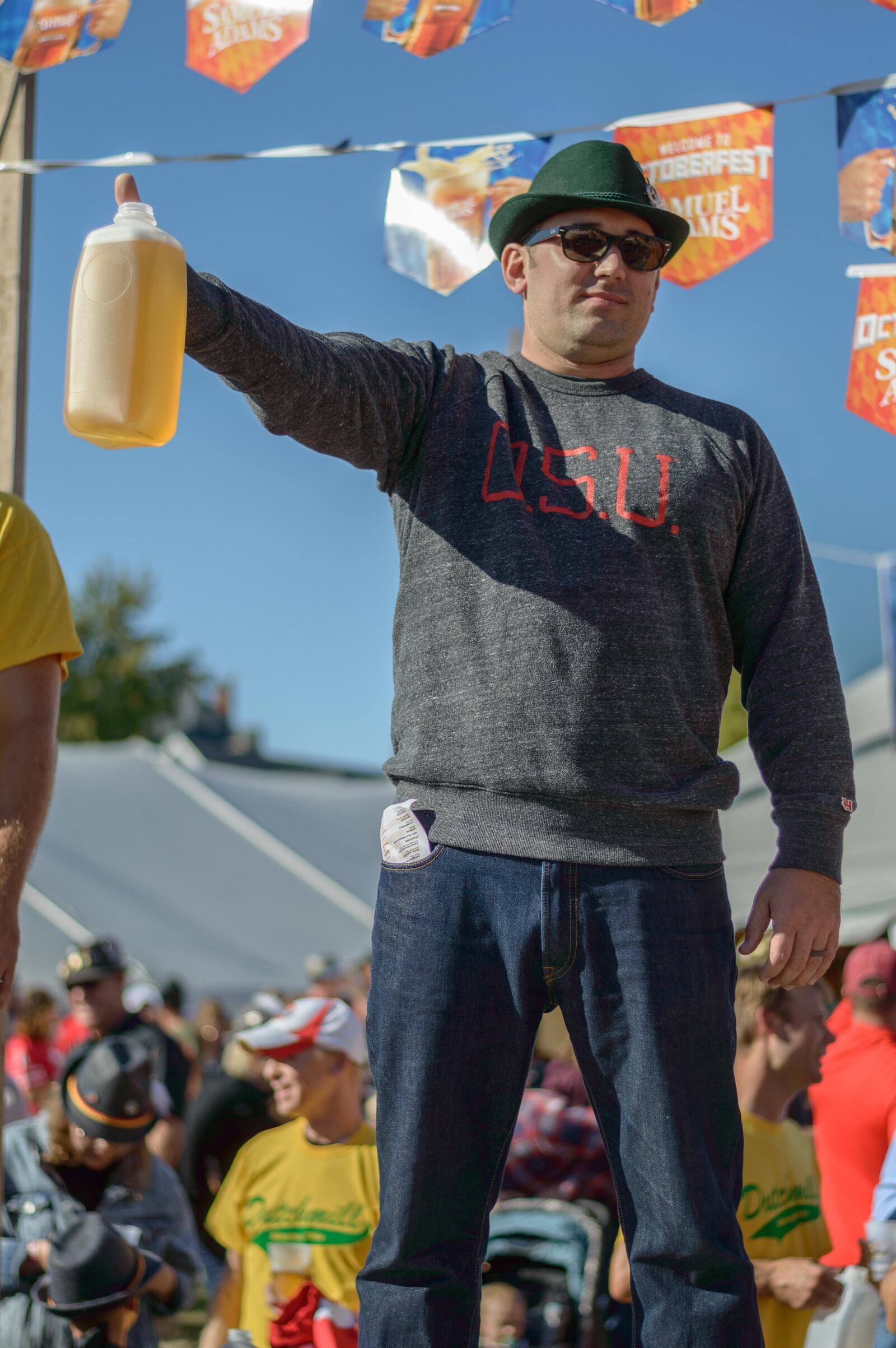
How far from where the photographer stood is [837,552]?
12.2m

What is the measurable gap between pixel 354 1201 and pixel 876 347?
8.64 feet

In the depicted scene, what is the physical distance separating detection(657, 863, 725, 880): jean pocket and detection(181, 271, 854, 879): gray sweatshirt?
15 millimetres

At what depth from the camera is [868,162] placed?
3.26m

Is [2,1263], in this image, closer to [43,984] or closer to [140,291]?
[140,291]

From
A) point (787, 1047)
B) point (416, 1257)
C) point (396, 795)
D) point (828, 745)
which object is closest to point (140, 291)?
point (396, 795)

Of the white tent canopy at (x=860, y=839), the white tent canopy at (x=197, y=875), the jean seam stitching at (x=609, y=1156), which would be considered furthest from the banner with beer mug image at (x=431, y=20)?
the white tent canopy at (x=197, y=875)

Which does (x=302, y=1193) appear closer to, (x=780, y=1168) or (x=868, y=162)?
(x=780, y=1168)

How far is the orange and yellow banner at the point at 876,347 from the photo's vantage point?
3299mm

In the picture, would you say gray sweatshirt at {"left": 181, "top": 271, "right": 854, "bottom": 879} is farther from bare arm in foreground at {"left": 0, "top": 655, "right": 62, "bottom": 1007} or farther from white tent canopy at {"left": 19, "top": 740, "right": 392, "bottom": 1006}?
white tent canopy at {"left": 19, "top": 740, "right": 392, "bottom": 1006}

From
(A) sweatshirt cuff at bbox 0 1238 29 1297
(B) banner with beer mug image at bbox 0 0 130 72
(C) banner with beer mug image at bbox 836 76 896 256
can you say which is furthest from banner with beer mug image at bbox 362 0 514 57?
(A) sweatshirt cuff at bbox 0 1238 29 1297

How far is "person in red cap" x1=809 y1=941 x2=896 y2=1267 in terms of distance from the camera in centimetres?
383

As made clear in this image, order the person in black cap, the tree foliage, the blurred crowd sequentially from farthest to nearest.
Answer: the tree foliage
the person in black cap
the blurred crowd

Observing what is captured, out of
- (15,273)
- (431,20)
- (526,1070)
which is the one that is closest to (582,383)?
(526,1070)

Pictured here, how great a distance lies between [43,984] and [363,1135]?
37.1 feet
